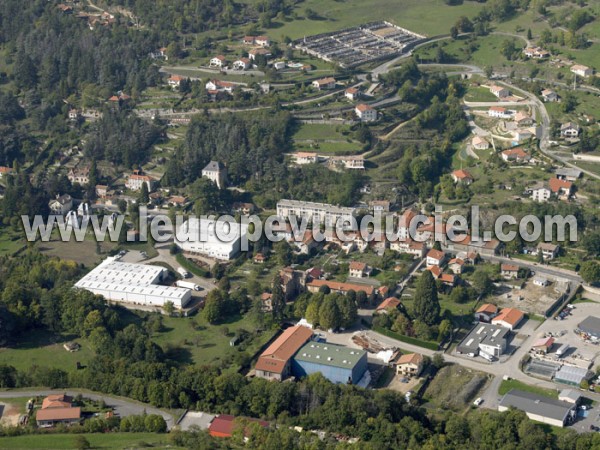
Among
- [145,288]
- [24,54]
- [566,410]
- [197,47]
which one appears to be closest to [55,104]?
[24,54]

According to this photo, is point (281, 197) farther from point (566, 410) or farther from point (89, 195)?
point (566, 410)

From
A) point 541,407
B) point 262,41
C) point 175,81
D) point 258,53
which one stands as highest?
point 262,41

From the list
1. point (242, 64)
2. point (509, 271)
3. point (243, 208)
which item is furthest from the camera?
point (242, 64)

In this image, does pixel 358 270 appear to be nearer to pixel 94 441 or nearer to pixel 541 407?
pixel 541 407

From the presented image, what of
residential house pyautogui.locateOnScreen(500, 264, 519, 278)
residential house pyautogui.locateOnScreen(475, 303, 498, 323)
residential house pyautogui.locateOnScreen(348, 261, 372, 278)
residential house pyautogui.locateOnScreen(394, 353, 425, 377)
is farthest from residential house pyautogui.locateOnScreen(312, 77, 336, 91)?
residential house pyautogui.locateOnScreen(394, 353, 425, 377)

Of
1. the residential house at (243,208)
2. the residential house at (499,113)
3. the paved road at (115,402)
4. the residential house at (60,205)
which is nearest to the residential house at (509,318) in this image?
the paved road at (115,402)

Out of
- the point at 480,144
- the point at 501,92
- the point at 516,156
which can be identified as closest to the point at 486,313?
the point at 516,156

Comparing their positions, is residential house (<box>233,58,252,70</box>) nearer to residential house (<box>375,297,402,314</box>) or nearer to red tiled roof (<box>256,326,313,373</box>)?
residential house (<box>375,297,402,314</box>)
